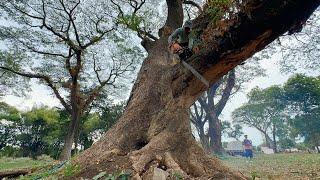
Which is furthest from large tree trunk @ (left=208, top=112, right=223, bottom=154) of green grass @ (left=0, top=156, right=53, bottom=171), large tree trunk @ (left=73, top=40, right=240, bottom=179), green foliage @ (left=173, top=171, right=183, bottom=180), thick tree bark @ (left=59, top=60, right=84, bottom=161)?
green foliage @ (left=173, top=171, right=183, bottom=180)

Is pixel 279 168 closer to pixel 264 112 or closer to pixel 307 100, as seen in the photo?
pixel 307 100

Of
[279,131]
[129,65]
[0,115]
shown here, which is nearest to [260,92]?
[279,131]

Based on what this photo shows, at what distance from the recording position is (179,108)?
668cm

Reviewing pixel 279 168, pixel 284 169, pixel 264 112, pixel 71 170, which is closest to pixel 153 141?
pixel 71 170

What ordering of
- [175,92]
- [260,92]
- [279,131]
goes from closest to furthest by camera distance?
1. [175,92]
2. [260,92]
3. [279,131]

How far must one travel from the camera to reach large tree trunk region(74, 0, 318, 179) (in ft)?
16.3

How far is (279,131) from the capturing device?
207 ft

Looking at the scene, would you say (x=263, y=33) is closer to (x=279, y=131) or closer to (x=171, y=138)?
(x=171, y=138)

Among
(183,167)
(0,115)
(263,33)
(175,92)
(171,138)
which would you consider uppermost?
(0,115)

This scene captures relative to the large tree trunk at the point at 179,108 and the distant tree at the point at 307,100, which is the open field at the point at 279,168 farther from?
the distant tree at the point at 307,100

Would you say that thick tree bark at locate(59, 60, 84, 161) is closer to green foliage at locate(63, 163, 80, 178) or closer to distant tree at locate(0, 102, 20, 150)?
green foliage at locate(63, 163, 80, 178)

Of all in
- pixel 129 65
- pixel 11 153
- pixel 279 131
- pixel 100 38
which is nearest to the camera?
pixel 100 38

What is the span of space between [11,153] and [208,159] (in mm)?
32387

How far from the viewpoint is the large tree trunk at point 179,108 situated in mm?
4965
